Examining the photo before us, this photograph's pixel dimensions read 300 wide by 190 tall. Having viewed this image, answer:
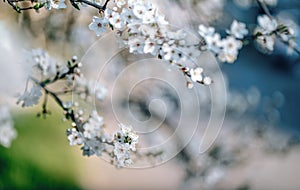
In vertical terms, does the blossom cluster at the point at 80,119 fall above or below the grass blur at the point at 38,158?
below

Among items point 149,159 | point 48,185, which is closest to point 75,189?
point 48,185

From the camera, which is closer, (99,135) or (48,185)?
(99,135)

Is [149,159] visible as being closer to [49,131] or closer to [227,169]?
[227,169]

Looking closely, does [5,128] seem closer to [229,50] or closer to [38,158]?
[229,50]

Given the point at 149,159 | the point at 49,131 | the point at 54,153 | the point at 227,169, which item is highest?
the point at 49,131

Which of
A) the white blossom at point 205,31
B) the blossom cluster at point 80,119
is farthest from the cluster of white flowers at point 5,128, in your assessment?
the white blossom at point 205,31

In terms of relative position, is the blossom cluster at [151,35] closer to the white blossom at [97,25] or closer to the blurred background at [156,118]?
the white blossom at [97,25]
